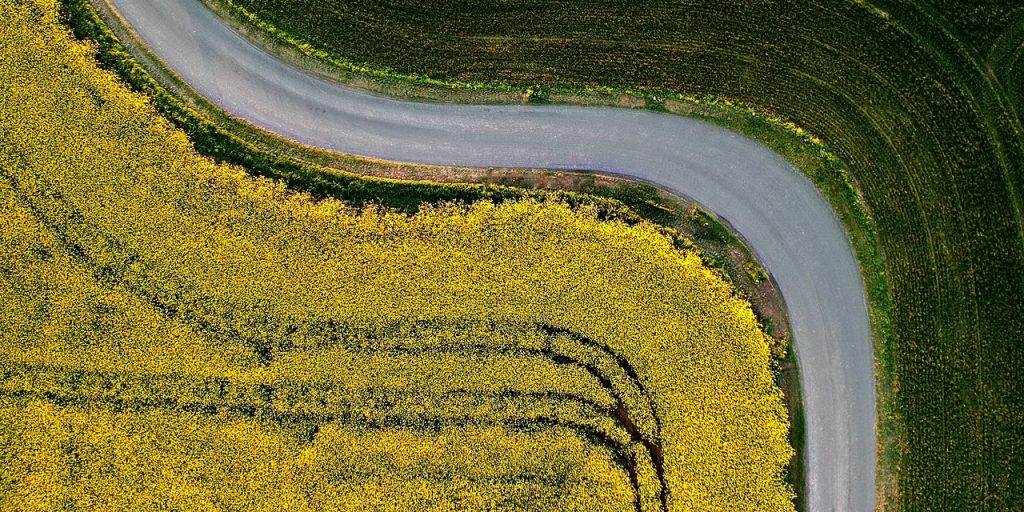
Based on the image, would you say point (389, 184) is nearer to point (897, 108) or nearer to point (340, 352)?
point (340, 352)

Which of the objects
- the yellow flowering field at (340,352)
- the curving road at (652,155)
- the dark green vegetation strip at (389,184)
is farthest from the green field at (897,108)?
the yellow flowering field at (340,352)

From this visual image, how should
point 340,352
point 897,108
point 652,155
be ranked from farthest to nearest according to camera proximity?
point 652,155, point 340,352, point 897,108

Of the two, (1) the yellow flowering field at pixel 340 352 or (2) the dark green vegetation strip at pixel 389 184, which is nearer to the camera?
(1) the yellow flowering field at pixel 340 352

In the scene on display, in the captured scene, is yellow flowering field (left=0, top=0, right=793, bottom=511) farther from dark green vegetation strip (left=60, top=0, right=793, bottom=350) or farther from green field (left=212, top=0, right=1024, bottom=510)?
green field (left=212, top=0, right=1024, bottom=510)

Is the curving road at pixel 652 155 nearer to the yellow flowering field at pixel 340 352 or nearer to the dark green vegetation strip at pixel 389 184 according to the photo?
the dark green vegetation strip at pixel 389 184

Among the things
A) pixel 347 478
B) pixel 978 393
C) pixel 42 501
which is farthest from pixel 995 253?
pixel 42 501

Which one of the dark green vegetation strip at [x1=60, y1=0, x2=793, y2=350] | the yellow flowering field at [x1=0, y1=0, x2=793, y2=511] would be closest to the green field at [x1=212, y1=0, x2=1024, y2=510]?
the dark green vegetation strip at [x1=60, y1=0, x2=793, y2=350]

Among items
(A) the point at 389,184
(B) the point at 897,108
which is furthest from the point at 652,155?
(A) the point at 389,184
